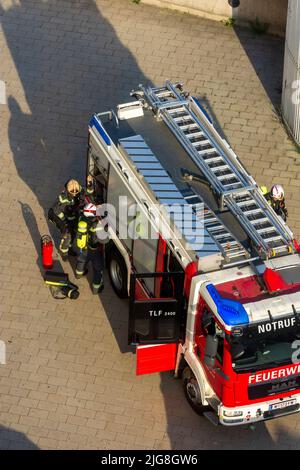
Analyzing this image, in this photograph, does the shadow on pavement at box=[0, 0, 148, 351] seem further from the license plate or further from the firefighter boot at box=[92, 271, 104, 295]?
the license plate

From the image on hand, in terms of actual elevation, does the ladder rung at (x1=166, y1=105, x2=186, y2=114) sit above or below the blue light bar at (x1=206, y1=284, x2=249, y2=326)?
above

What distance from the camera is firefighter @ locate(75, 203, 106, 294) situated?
65.9 feet

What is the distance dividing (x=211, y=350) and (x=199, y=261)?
122cm

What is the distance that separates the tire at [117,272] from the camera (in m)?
20.2

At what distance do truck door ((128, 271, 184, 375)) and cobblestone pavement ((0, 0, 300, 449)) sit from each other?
28.5 inches

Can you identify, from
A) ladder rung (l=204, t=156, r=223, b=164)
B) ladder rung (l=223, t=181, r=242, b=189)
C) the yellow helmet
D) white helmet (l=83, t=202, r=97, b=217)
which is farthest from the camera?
the yellow helmet

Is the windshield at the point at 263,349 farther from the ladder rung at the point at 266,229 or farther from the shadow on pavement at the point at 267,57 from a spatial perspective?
the shadow on pavement at the point at 267,57

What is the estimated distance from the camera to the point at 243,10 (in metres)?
26.0

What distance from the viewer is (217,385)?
1772 centimetres

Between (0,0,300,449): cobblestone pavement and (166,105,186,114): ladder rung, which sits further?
(166,105,186,114): ladder rung

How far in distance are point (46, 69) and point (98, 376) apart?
7.90 m

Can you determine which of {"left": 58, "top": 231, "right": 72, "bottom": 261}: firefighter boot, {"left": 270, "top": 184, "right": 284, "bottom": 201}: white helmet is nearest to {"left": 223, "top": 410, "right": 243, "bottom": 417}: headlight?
{"left": 270, "top": 184, "right": 284, "bottom": 201}: white helmet

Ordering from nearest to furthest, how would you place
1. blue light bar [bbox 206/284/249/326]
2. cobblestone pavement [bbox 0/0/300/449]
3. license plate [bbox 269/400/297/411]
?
blue light bar [bbox 206/284/249/326]
license plate [bbox 269/400/297/411]
cobblestone pavement [bbox 0/0/300/449]
